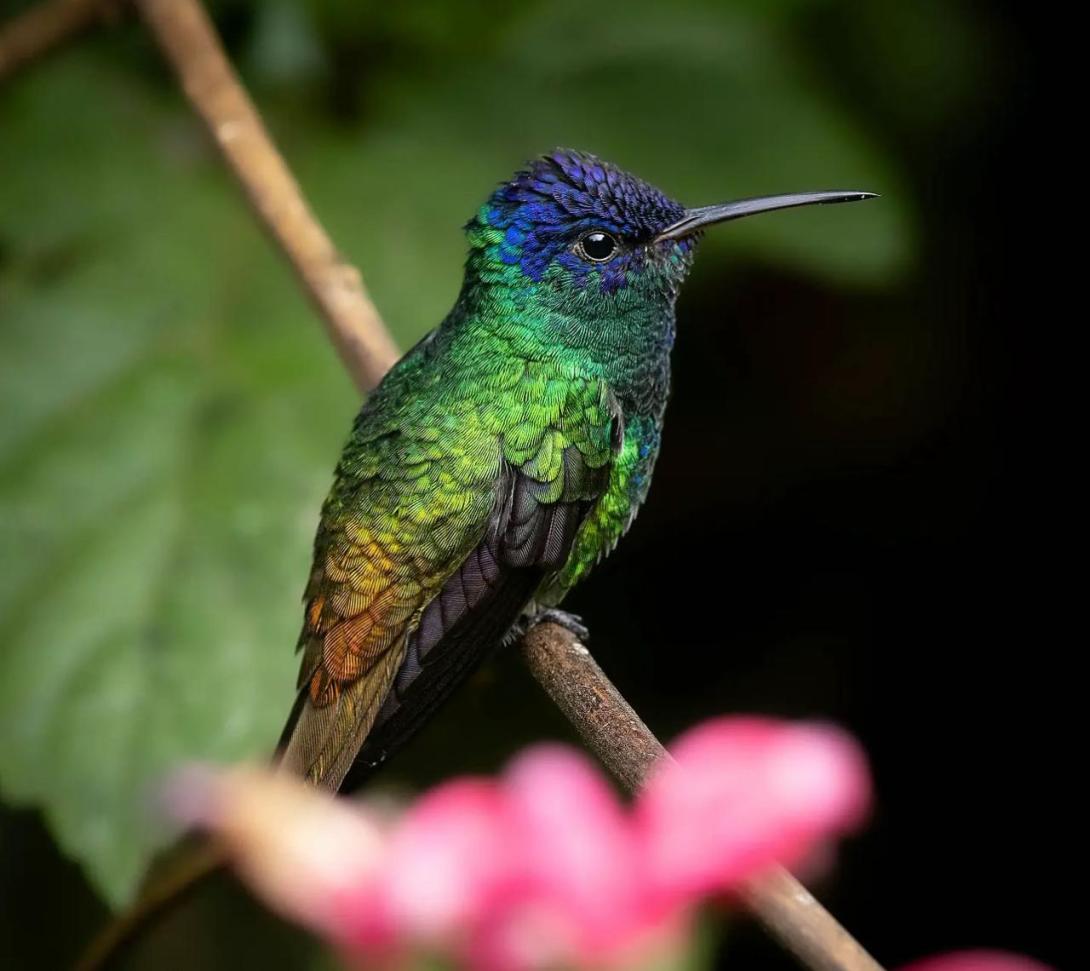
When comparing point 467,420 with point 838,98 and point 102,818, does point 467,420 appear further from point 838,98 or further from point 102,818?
point 838,98

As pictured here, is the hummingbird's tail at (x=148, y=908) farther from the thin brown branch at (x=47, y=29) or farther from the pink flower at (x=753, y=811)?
the thin brown branch at (x=47, y=29)

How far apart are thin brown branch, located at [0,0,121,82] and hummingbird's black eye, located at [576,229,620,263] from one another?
989 millimetres

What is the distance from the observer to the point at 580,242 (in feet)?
7.69

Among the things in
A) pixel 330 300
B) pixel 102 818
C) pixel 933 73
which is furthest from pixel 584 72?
pixel 102 818

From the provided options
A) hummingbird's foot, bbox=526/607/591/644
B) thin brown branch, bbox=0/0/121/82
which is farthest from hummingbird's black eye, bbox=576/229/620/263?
thin brown branch, bbox=0/0/121/82

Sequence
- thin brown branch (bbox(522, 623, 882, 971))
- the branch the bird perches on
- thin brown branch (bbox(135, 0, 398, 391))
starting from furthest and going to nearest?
1. thin brown branch (bbox(135, 0, 398, 391))
2. the branch the bird perches on
3. thin brown branch (bbox(522, 623, 882, 971))

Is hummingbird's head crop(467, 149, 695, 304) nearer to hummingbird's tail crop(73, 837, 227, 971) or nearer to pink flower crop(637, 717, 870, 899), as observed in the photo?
hummingbird's tail crop(73, 837, 227, 971)

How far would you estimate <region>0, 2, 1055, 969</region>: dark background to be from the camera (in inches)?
112

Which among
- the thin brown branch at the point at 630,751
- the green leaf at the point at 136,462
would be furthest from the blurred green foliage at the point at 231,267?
the thin brown branch at the point at 630,751

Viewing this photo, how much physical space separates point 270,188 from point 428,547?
62cm

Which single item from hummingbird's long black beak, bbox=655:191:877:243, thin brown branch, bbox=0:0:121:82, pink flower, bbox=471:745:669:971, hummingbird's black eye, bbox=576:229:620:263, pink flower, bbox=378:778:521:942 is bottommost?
hummingbird's long black beak, bbox=655:191:877:243

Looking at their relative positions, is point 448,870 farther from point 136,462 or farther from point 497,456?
point 136,462

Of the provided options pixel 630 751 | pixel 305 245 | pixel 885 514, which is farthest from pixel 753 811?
pixel 885 514

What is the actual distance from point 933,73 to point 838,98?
0.20 meters
